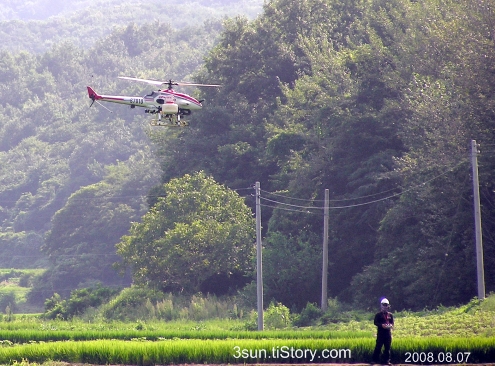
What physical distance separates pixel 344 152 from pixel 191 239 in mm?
9234

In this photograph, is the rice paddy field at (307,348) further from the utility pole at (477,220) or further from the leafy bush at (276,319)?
the leafy bush at (276,319)

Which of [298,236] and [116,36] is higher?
[116,36]

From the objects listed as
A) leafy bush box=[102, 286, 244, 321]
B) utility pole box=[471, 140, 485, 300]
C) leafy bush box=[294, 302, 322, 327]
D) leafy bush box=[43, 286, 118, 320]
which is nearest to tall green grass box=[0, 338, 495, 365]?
utility pole box=[471, 140, 485, 300]

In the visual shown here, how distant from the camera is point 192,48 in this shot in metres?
151

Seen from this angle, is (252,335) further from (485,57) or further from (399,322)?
(485,57)

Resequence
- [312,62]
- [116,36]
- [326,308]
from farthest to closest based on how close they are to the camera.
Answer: [116,36]
[312,62]
[326,308]

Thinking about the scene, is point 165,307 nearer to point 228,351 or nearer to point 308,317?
point 308,317

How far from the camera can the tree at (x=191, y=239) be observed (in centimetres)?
4816

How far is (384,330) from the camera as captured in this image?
21672mm

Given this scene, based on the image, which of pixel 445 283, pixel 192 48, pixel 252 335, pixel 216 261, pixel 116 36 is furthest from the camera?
pixel 116 36

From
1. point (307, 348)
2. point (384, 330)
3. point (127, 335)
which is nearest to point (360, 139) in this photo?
point (127, 335)

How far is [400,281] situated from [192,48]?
11420 cm

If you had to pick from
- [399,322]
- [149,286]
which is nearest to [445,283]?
[399,322]

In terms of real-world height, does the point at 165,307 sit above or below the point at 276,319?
above
